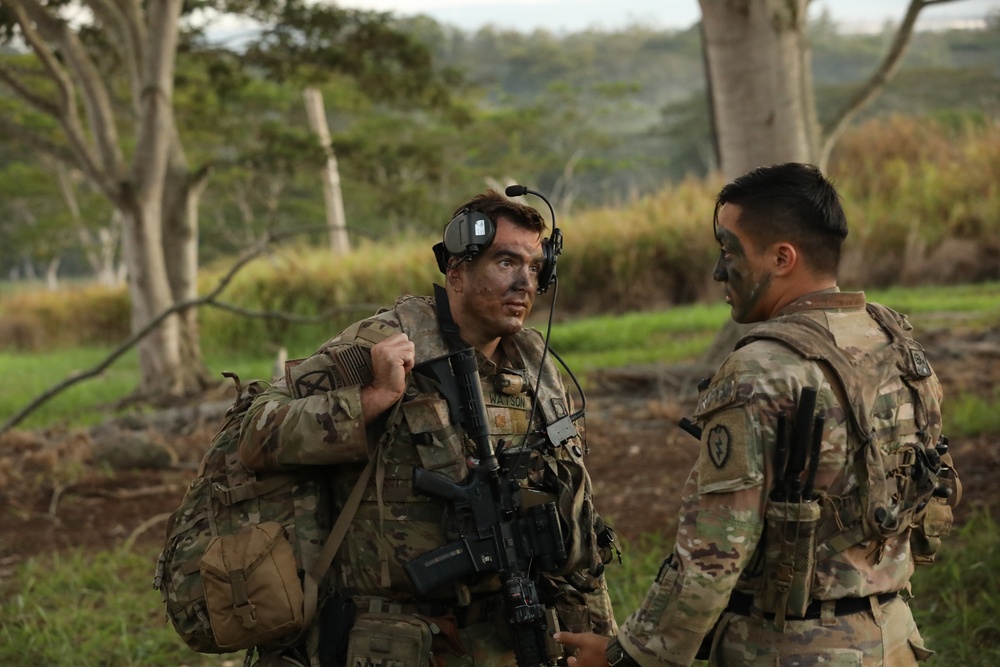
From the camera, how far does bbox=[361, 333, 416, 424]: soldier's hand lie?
2.80 meters

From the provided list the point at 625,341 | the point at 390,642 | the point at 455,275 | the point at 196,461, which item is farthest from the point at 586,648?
the point at 625,341

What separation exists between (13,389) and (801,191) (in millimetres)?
15553

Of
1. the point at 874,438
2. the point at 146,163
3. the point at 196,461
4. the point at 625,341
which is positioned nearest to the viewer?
the point at 874,438

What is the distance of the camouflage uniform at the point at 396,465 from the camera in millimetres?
2789

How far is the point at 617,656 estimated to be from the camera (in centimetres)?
250

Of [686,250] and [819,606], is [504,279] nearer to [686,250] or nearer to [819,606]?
[819,606]

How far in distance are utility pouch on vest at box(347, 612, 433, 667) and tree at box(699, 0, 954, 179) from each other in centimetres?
576

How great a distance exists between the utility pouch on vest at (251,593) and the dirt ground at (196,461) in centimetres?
364

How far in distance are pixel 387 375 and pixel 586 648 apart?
0.84 m

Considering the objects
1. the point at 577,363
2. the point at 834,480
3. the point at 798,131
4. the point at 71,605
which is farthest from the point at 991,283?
the point at 834,480

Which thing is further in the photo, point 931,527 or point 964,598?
point 964,598

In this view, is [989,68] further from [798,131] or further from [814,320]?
[814,320]

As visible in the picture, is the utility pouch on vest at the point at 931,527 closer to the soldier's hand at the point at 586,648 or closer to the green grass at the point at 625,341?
the soldier's hand at the point at 586,648

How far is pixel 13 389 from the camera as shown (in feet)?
52.3
